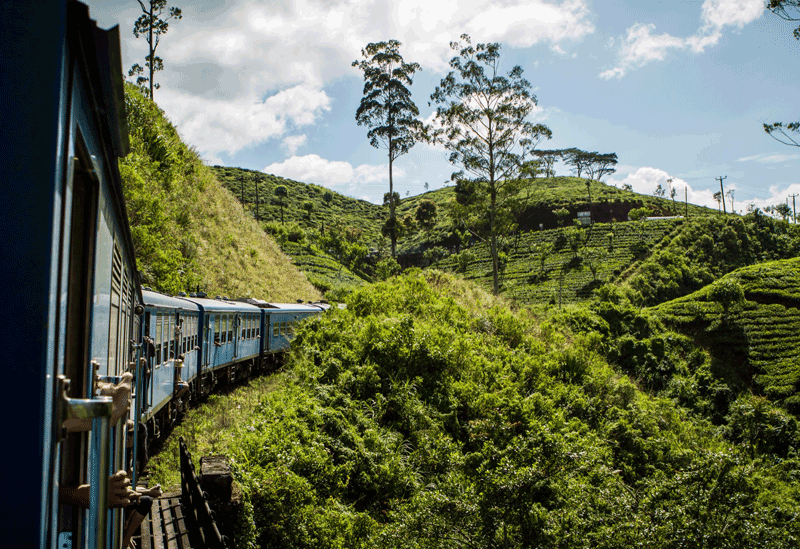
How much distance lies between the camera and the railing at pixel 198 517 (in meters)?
4.72

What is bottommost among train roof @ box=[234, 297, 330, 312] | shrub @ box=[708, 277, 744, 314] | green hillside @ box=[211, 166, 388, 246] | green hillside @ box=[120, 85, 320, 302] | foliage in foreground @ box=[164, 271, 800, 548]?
foliage in foreground @ box=[164, 271, 800, 548]

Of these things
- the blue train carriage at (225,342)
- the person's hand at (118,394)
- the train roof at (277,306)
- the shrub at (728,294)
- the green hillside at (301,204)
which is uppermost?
the green hillside at (301,204)

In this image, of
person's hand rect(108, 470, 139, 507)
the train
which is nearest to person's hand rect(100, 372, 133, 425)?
the train

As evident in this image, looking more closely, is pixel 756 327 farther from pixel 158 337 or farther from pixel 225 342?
pixel 158 337

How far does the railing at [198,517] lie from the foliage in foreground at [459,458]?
0.79 meters

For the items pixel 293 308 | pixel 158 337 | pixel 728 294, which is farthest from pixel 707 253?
pixel 158 337

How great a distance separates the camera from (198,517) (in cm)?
573

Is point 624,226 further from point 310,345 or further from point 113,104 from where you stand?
point 113,104

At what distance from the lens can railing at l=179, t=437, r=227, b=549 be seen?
4.72 meters

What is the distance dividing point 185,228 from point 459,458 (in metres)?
22.1

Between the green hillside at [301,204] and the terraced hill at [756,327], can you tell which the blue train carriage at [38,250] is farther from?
the green hillside at [301,204]

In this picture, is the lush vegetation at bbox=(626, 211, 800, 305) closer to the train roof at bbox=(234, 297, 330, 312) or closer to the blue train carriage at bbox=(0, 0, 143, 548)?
the train roof at bbox=(234, 297, 330, 312)

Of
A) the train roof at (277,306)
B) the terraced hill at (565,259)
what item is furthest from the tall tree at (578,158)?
the train roof at (277,306)

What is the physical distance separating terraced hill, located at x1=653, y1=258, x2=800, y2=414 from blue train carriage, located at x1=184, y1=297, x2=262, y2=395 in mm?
29415
